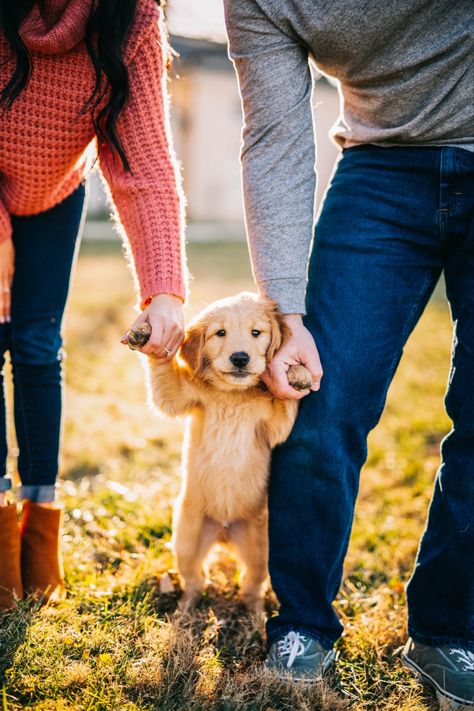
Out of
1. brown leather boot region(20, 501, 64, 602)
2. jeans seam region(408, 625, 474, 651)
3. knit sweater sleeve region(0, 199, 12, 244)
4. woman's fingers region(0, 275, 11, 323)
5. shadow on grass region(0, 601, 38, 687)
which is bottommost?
jeans seam region(408, 625, 474, 651)

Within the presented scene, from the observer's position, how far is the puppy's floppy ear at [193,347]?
234 centimetres

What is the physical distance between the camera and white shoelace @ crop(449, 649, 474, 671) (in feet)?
6.72

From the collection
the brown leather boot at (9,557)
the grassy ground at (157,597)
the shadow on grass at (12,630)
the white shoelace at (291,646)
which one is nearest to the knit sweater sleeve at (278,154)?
the grassy ground at (157,597)

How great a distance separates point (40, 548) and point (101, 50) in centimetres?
158

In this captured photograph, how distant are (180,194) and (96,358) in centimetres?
344

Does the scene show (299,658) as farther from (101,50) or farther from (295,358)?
(101,50)

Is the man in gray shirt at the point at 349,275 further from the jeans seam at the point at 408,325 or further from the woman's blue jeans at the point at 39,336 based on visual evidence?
the woman's blue jeans at the point at 39,336

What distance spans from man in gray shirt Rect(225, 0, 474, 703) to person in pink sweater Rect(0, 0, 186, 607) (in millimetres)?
278

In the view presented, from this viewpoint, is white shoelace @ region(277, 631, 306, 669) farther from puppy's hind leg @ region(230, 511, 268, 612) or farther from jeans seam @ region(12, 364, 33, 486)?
jeans seam @ region(12, 364, 33, 486)

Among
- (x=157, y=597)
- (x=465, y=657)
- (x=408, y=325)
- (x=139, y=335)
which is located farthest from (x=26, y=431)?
(x=465, y=657)

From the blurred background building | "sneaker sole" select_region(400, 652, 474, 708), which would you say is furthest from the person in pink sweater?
the blurred background building

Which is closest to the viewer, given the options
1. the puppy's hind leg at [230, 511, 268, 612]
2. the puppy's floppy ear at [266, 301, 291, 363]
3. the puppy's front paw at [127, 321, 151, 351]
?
the puppy's front paw at [127, 321, 151, 351]

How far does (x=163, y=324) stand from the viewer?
6.70 feet

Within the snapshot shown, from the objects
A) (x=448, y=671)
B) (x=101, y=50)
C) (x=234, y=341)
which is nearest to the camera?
(x=101, y=50)
